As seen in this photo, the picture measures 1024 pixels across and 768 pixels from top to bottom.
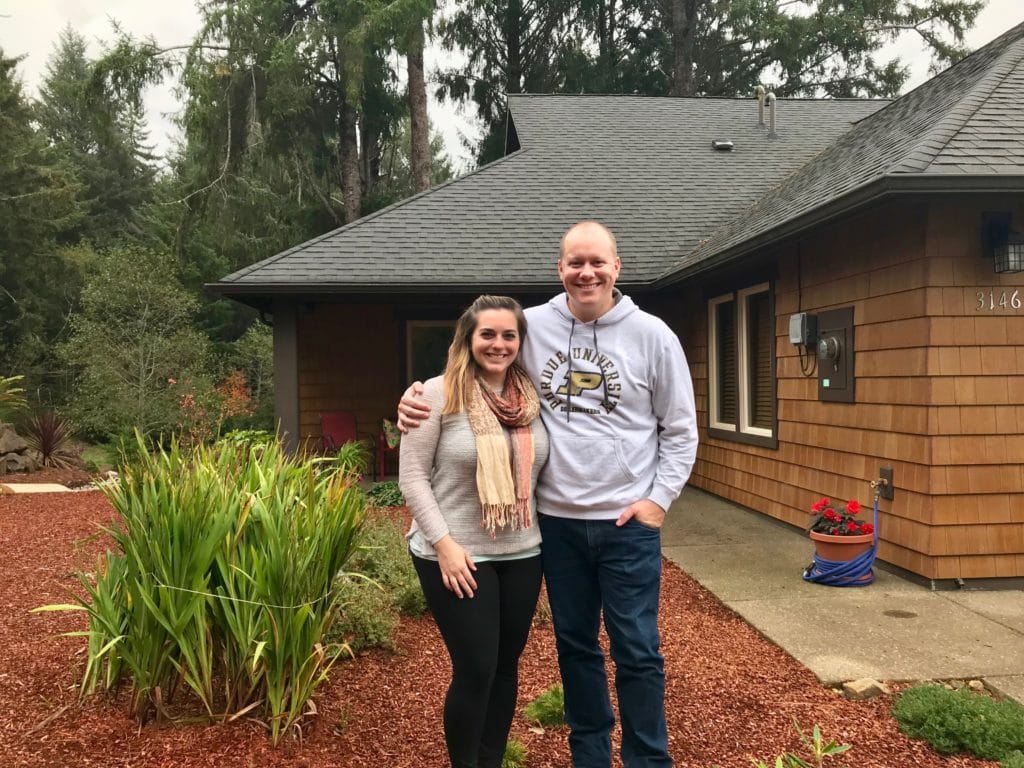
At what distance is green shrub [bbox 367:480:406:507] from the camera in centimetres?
703

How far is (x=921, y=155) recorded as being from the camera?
422 centimetres

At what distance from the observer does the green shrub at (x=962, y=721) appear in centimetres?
248

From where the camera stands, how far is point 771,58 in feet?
62.8

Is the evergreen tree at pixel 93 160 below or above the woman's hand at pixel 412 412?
above

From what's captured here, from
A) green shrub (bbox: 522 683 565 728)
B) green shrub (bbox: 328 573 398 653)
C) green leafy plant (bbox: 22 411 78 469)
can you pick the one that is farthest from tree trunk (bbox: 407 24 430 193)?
green shrub (bbox: 522 683 565 728)

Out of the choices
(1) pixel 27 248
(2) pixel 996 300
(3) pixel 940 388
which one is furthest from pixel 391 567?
(1) pixel 27 248

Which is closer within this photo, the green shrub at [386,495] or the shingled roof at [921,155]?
the shingled roof at [921,155]

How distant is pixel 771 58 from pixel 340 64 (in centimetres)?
1045

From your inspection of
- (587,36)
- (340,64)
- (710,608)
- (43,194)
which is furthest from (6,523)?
(587,36)

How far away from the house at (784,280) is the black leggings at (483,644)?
124 inches

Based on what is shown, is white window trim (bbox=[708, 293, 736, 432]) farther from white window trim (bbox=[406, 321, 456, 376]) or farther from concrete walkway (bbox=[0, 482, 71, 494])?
concrete walkway (bbox=[0, 482, 71, 494])

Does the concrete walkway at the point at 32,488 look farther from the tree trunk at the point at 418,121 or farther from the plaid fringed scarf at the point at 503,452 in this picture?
the tree trunk at the point at 418,121

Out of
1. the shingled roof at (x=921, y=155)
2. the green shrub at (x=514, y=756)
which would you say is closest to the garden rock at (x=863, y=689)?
the green shrub at (x=514, y=756)

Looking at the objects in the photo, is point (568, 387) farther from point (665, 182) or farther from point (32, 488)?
point (32, 488)
